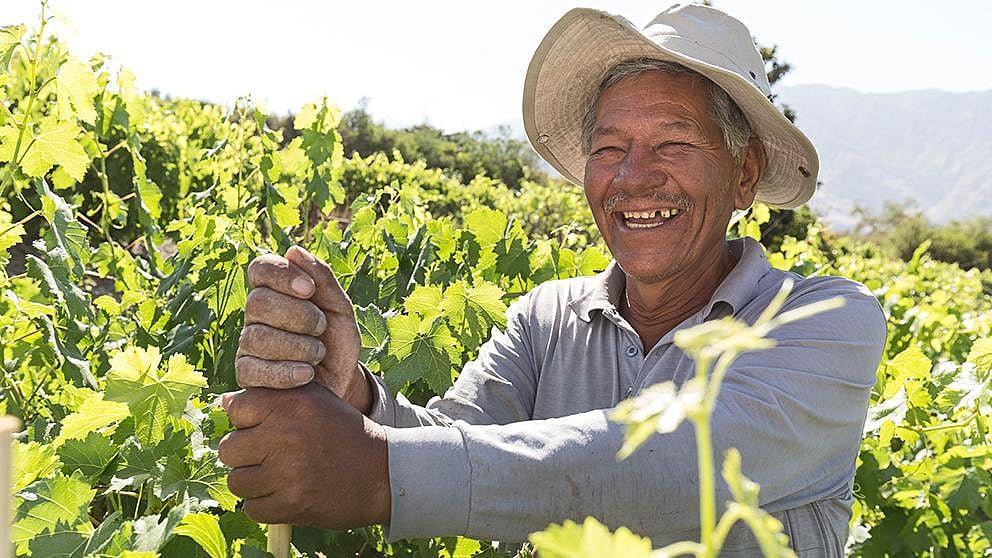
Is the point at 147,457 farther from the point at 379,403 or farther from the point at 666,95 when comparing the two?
the point at 666,95

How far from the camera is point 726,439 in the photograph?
1.44m

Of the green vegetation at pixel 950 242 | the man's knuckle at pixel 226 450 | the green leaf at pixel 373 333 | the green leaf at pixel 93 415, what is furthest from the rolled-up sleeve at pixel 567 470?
the green vegetation at pixel 950 242

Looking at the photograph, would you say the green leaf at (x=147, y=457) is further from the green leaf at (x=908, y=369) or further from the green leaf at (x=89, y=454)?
the green leaf at (x=908, y=369)

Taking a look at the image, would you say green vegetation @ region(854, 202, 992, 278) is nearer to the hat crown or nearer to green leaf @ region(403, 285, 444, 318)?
the hat crown

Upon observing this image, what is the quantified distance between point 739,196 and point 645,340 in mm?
478

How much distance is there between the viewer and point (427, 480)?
4.21 ft

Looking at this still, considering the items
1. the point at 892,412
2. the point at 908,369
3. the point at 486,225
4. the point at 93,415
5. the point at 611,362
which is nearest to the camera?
the point at 93,415

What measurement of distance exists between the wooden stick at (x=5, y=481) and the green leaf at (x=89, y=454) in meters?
1.24

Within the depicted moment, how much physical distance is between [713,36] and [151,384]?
56.0 inches

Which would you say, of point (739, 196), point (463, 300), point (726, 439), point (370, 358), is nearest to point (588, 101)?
point (739, 196)

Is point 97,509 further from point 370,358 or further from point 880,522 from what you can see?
point 880,522

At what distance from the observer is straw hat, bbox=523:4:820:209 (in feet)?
7.23

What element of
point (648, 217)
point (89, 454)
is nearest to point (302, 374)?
point (89, 454)

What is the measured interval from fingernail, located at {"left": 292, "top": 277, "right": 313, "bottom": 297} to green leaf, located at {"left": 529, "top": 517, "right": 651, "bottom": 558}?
103 centimetres
